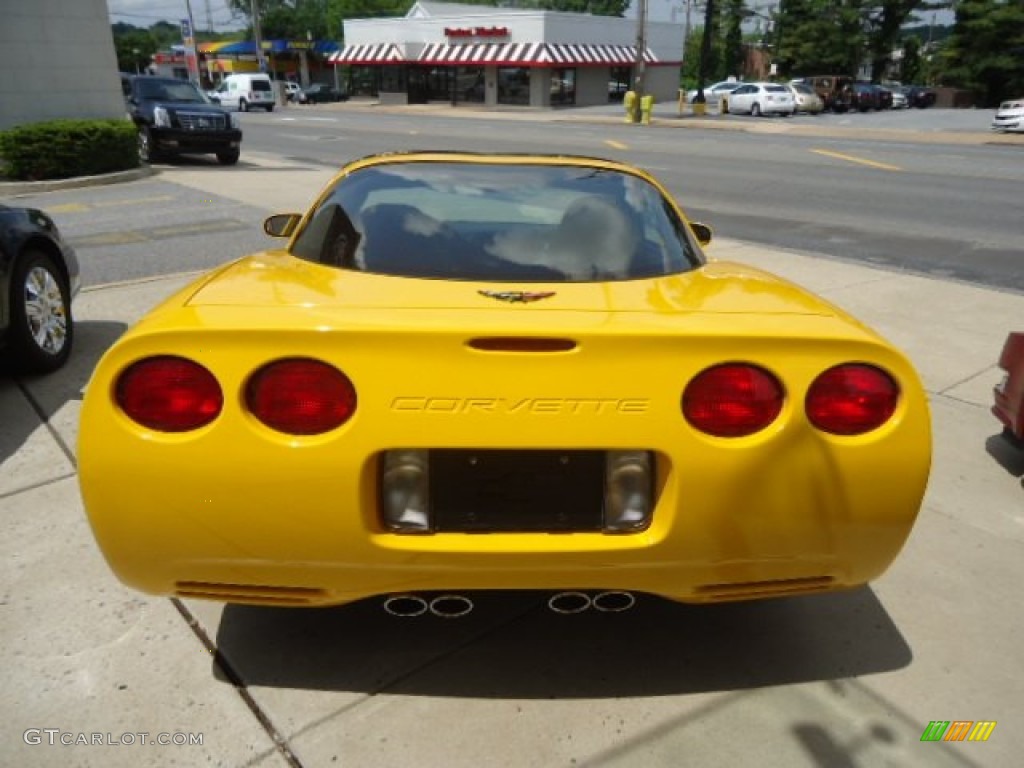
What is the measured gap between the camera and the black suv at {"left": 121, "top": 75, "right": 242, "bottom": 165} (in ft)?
56.4

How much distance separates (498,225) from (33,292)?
3.33m

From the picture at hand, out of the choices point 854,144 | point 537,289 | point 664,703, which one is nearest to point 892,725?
point 664,703

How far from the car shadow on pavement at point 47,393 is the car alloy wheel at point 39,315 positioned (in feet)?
0.31

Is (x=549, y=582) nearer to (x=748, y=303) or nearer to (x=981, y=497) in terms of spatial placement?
(x=748, y=303)

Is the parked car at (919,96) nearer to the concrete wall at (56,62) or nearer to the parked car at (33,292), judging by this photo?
the concrete wall at (56,62)

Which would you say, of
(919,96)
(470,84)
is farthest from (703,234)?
(919,96)

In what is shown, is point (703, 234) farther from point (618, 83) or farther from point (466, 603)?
point (618, 83)

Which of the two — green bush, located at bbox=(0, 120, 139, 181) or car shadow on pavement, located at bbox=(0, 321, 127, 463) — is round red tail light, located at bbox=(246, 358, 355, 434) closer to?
car shadow on pavement, located at bbox=(0, 321, 127, 463)

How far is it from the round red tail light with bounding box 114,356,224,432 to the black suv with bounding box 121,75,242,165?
16.7 metres

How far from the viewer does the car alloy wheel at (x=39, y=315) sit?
15.5 feet

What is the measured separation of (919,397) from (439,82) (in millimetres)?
55638

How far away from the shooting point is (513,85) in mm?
49750

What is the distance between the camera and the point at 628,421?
201cm

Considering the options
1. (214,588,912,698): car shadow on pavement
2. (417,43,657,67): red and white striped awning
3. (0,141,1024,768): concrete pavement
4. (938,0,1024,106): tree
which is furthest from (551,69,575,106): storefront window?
(214,588,912,698): car shadow on pavement
